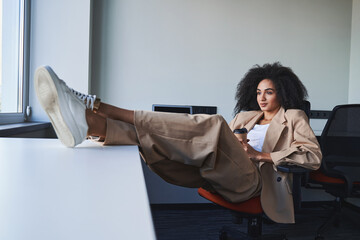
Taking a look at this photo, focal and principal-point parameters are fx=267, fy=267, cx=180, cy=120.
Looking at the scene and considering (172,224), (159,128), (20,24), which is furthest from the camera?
(172,224)

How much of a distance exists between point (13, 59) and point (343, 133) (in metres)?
2.13

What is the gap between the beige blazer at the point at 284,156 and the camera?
4.25ft

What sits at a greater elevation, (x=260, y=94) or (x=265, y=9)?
(x=265, y=9)

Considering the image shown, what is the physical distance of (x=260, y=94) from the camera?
1766mm

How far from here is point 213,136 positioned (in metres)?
1.10

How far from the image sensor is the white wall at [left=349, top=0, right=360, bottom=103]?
8.00 feet

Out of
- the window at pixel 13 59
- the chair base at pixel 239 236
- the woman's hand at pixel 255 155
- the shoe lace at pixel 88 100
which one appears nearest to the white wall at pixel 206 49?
the window at pixel 13 59

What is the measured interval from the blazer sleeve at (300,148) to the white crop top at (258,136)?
175 millimetres

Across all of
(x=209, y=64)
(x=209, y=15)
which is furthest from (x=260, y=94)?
(x=209, y=15)

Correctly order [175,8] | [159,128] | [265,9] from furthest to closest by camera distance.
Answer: [265,9]
[175,8]
[159,128]

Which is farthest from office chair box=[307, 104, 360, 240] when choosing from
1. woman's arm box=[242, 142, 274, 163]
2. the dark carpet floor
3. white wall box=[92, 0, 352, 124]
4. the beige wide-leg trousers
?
white wall box=[92, 0, 352, 124]

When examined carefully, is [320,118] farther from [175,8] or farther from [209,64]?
[175,8]

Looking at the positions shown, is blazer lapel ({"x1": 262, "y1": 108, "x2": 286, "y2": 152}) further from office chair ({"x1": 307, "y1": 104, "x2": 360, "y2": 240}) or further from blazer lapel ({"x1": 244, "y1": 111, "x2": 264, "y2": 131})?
office chair ({"x1": 307, "y1": 104, "x2": 360, "y2": 240})

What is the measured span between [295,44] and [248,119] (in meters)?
1.07
